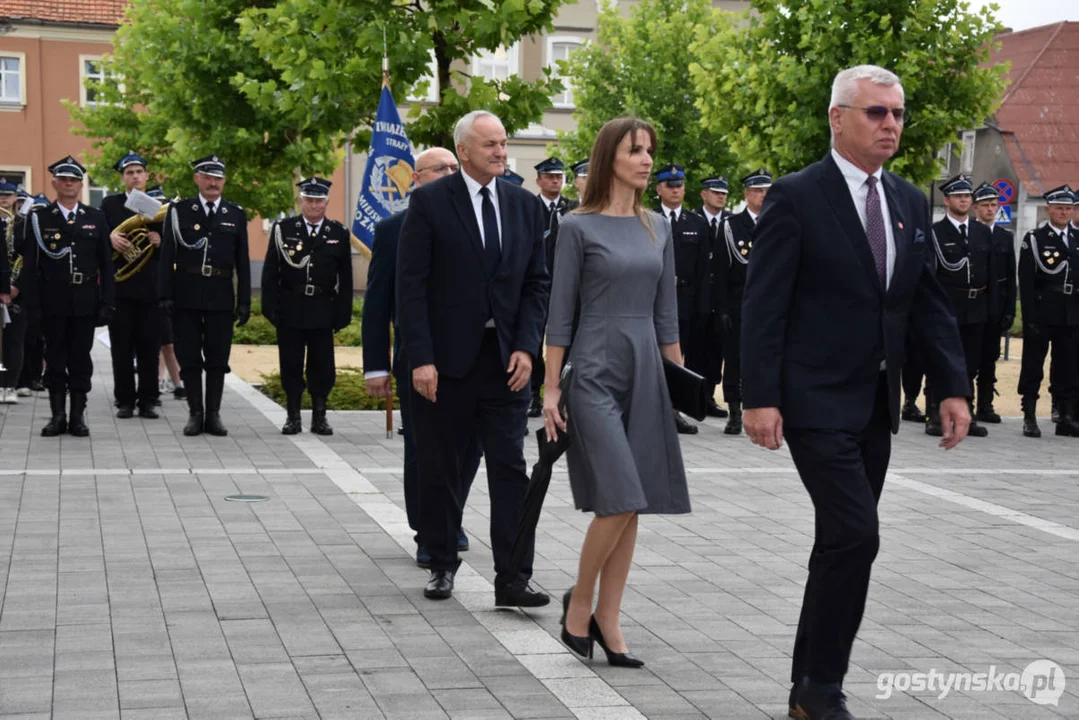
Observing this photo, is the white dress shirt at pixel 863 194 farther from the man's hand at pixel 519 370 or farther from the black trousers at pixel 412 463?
the black trousers at pixel 412 463

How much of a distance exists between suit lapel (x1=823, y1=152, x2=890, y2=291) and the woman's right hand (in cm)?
132

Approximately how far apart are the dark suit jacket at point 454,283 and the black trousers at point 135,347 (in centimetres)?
797

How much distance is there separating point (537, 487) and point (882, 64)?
18.3 meters

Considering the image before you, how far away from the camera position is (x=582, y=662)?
5902 millimetres

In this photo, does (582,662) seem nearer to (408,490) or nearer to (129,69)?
(408,490)

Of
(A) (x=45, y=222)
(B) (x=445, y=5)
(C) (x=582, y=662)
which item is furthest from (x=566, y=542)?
(B) (x=445, y=5)

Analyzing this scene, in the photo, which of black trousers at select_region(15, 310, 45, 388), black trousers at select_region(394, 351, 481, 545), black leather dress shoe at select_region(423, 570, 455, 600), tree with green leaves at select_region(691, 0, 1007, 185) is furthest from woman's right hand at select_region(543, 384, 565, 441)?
tree with green leaves at select_region(691, 0, 1007, 185)

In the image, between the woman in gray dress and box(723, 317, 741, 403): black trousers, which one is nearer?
the woman in gray dress

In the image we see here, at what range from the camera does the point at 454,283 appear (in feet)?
22.8

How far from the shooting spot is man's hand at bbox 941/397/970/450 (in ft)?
17.2

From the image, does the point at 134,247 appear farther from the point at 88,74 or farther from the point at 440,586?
the point at 88,74

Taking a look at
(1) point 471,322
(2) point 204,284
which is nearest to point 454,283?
(1) point 471,322

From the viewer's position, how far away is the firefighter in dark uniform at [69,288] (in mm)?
12898

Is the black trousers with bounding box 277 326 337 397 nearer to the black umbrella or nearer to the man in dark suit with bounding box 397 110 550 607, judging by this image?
the man in dark suit with bounding box 397 110 550 607
